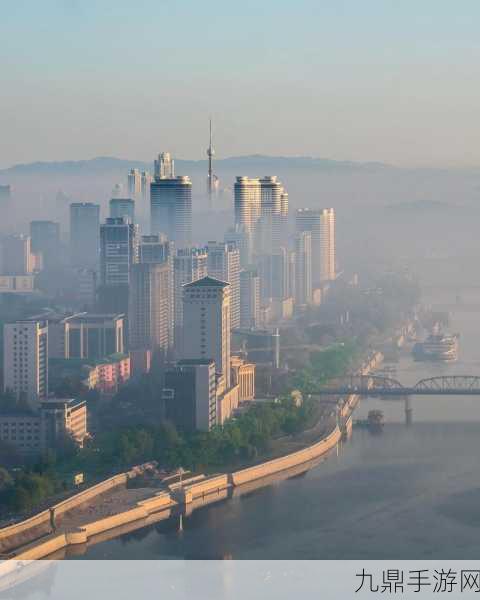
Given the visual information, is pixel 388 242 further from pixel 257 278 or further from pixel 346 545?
pixel 346 545

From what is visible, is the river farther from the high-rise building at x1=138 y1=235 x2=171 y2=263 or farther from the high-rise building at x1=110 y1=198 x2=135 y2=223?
the high-rise building at x1=110 y1=198 x2=135 y2=223

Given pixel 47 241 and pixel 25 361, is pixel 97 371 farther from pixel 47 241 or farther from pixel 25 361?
pixel 47 241

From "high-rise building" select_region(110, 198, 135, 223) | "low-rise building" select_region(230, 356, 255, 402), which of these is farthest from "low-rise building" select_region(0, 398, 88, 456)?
"high-rise building" select_region(110, 198, 135, 223)

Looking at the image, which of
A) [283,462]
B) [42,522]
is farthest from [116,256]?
[42,522]

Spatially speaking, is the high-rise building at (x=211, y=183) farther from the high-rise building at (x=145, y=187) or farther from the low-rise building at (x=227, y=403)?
the low-rise building at (x=227, y=403)
